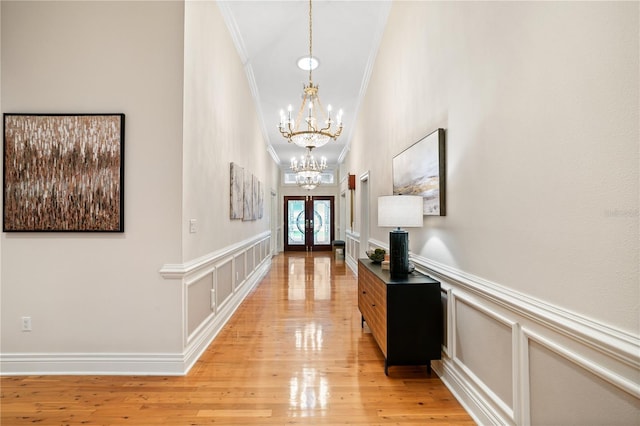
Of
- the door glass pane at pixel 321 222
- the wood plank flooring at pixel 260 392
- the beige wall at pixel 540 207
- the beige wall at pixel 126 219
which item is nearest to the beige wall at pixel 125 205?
the beige wall at pixel 126 219

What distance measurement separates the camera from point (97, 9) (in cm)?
259

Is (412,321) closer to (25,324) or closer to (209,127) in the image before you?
(209,127)

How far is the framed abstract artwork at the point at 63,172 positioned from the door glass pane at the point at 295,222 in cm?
979

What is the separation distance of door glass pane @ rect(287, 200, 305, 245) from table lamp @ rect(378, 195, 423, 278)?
384 inches

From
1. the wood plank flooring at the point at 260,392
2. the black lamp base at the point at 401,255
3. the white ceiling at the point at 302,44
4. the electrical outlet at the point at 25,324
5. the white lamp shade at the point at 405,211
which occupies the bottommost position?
the wood plank flooring at the point at 260,392

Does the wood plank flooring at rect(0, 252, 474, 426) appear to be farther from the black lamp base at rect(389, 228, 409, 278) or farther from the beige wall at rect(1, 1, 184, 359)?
the black lamp base at rect(389, 228, 409, 278)

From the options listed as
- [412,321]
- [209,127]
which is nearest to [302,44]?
[209,127]

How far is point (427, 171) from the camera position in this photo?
2.71m

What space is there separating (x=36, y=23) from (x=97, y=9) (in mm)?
513

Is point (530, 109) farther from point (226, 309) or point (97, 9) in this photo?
point (226, 309)

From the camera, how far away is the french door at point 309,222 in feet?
40.4

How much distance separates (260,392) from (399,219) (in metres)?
1.72

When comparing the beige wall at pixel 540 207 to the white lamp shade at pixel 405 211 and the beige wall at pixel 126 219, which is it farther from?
the beige wall at pixel 126 219

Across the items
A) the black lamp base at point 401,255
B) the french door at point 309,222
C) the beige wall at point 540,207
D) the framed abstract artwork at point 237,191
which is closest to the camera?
the beige wall at point 540,207
